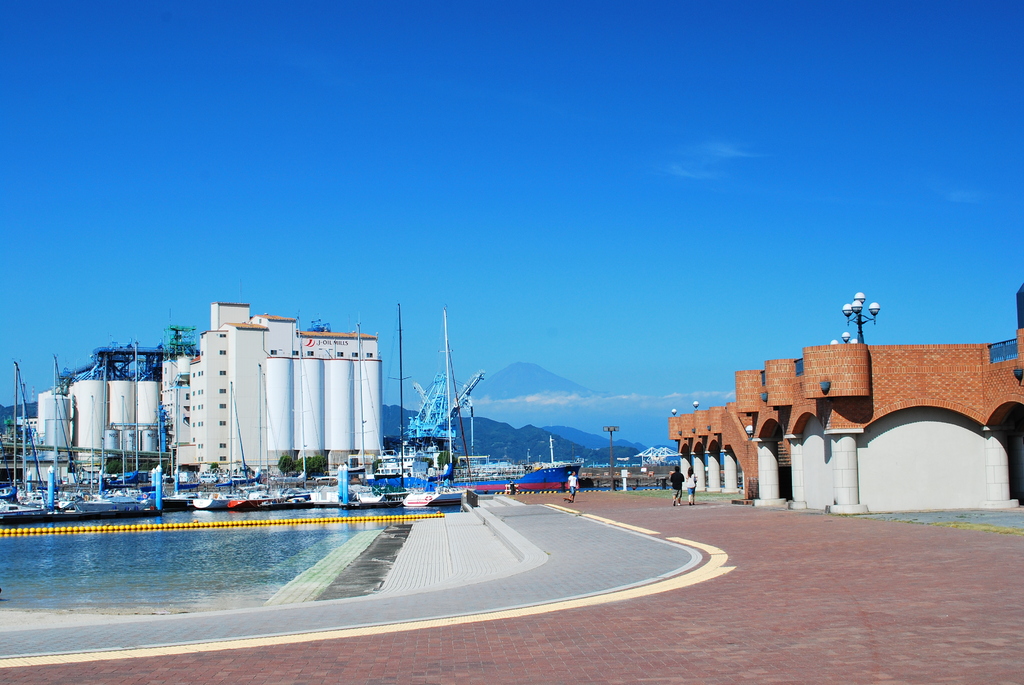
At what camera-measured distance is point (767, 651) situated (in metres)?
8.61

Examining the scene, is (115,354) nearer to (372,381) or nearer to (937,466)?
(372,381)

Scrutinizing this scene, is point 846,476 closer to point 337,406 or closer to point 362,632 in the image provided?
point 362,632

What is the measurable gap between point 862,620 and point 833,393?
18.1 metres

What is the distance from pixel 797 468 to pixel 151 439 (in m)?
133

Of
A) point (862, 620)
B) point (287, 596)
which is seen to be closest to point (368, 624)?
point (862, 620)

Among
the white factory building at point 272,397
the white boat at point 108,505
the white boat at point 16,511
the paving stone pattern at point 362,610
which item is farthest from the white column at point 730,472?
the white factory building at point 272,397

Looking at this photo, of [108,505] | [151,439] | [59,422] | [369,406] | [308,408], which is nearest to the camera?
[108,505]

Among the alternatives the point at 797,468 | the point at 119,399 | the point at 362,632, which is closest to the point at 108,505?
the point at 797,468

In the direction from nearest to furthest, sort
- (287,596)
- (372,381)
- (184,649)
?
1. (184,649)
2. (287,596)
3. (372,381)

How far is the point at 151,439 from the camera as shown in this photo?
14638 centimetres

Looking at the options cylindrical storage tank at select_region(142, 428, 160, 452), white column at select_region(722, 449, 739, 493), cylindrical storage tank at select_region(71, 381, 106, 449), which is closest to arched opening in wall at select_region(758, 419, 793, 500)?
white column at select_region(722, 449, 739, 493)

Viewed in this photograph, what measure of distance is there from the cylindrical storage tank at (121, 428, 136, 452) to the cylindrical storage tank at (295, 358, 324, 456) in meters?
34.3

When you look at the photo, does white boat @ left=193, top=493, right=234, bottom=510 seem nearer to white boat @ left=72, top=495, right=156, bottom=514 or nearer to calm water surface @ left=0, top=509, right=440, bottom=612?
white boat @ left=72, top=495, right=156, bottom=514

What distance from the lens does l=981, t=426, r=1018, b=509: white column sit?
27.1 metres
